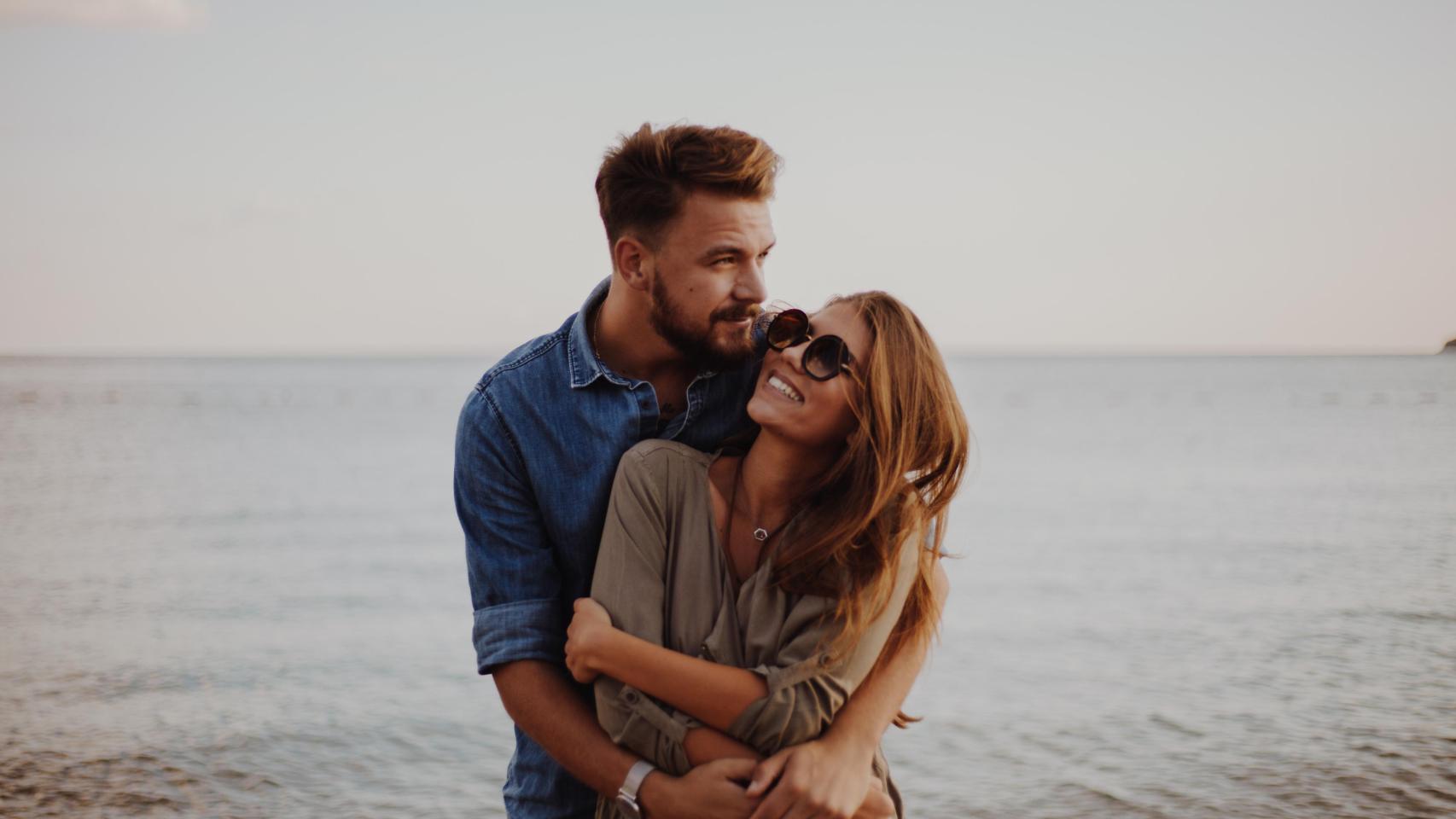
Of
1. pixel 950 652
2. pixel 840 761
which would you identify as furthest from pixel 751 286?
pixel 950 652

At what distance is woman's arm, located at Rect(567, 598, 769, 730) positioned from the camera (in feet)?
7.19

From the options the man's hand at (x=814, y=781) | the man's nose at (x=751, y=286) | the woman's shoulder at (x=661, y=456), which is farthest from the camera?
the man's nose at (x=751, y=286)

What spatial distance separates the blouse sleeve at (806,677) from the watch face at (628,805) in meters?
0.24

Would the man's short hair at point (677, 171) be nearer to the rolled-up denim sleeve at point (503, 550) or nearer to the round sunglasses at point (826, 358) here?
the round sunglasses at point (826, 358)

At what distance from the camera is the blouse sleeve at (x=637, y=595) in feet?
7.34

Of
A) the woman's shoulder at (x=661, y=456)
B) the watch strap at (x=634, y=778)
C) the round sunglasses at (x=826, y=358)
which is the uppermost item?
the round sunglasses at (x=826, y=358)

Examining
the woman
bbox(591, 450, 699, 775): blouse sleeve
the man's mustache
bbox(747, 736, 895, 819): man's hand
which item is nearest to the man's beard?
the man's mustache

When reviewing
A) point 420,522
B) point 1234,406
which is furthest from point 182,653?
point 1234,406

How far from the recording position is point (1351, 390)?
182 feet

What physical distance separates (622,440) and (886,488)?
0.59m

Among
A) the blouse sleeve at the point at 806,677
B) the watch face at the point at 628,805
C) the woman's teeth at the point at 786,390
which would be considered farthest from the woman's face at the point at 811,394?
the watch face at the point at 628,805

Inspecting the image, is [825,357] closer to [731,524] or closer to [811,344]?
[811,344]

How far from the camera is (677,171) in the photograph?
8.94 ft

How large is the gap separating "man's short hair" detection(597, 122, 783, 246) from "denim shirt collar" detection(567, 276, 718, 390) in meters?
0.26
